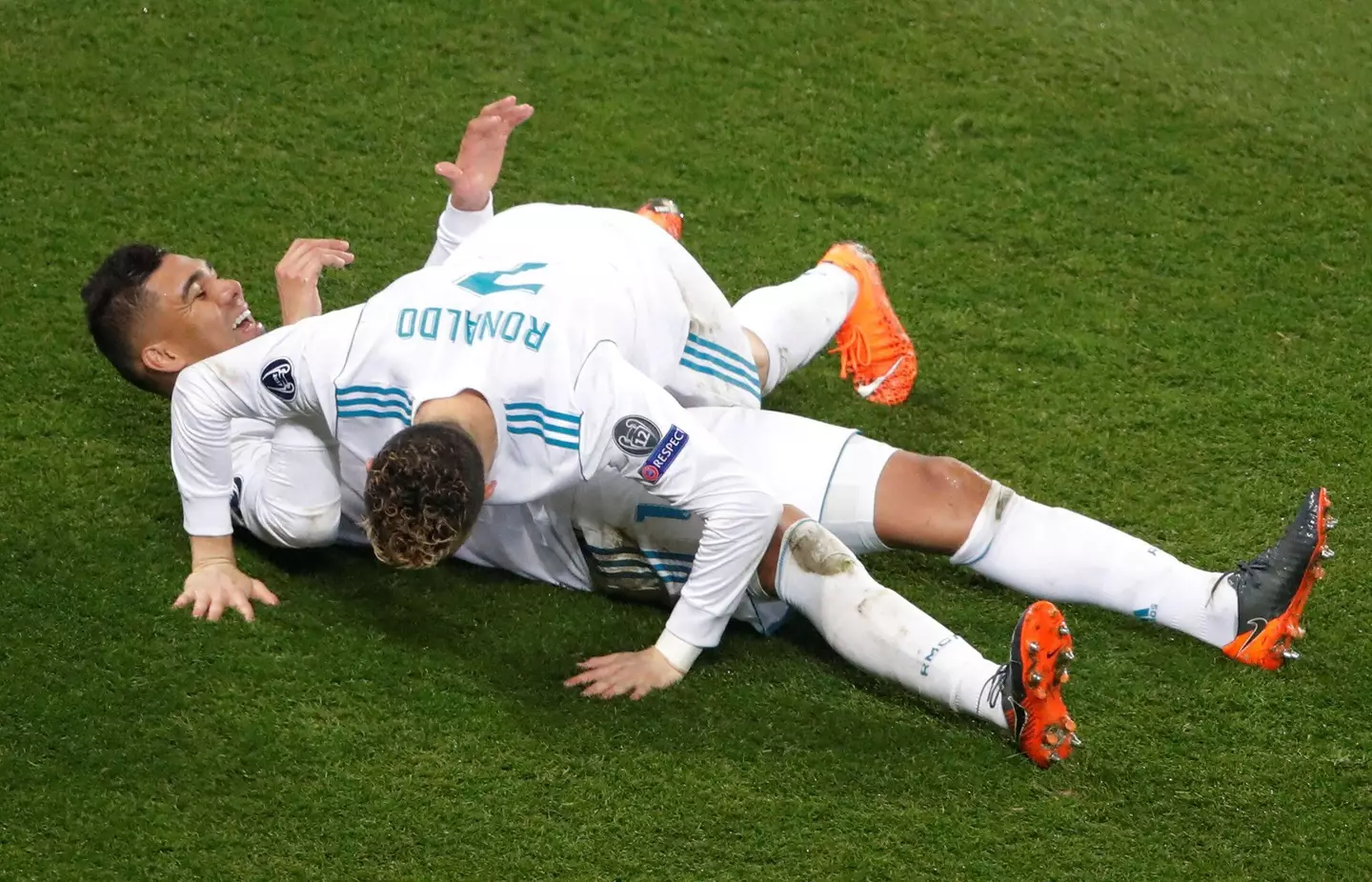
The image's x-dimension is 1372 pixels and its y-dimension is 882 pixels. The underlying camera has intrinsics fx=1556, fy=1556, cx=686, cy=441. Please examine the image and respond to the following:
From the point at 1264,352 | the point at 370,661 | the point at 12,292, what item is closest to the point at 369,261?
the point at 12,292

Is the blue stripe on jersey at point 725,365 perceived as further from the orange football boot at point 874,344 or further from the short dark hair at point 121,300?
the short dark hair at point 121,300

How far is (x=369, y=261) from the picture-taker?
399 cm

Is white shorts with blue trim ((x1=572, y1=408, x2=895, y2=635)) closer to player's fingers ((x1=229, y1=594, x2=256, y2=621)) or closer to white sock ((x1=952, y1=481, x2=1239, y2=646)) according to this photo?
white sock ((x1=952, y1=481, x2=1239, y2=646))

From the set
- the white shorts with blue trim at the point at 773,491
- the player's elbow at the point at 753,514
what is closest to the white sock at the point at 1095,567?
the white shorts with blue trim at the point at 773,491

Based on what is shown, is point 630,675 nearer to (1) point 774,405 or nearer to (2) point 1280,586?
(1) point 774,405

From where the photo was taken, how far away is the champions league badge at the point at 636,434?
261 centimetres

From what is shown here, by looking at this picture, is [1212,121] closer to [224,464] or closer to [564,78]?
[564,78]

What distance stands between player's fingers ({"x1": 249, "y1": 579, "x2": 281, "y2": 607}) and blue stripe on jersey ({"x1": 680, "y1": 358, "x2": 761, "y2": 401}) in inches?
36.7

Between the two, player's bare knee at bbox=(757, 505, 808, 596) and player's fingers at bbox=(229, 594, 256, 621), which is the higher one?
player's bare knee at bbox=(757, 505, 808, 596)

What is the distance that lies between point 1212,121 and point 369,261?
245 centimetres

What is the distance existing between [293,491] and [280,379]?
10.3 inches

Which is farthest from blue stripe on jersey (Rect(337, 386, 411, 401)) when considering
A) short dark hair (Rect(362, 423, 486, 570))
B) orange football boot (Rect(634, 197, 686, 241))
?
orange football boot (Rect(634, 197, 686, 241))

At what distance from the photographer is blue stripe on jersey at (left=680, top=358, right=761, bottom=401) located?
3050 mm

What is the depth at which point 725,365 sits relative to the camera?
10.2ft
